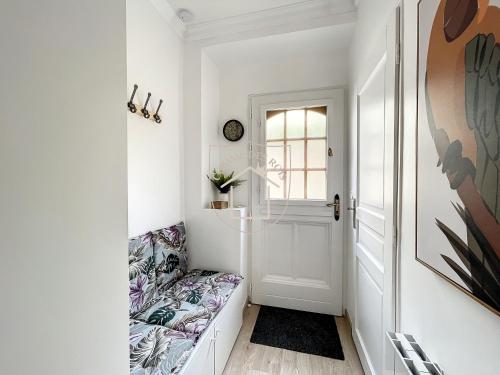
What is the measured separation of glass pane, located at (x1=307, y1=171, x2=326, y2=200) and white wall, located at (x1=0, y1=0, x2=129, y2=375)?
1841mm

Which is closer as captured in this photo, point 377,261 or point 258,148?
point 377,261

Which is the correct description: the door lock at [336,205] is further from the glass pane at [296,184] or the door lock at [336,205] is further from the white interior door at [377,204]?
the white interior door at [377,204]

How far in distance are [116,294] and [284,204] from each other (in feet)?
5.93

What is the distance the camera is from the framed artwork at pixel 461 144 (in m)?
0.51

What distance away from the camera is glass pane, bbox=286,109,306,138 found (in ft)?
7.47

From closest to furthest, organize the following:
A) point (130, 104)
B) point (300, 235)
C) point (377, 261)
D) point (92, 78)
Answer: point (92, 78) < point (377, 261) < point (130, 104) < point (300, 235)

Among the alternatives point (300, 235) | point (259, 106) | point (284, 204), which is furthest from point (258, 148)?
point (300, 235)

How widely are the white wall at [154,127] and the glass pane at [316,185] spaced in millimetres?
1257

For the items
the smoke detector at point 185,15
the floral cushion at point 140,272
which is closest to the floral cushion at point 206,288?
the floral cushion at point 140,272

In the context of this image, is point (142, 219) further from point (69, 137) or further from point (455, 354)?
point (455, 354)

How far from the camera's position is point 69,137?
0.52 meters

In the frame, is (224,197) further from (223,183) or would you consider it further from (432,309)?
(432,309)

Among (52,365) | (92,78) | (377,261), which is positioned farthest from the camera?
(377,261)

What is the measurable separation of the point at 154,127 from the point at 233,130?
33.7 inches
